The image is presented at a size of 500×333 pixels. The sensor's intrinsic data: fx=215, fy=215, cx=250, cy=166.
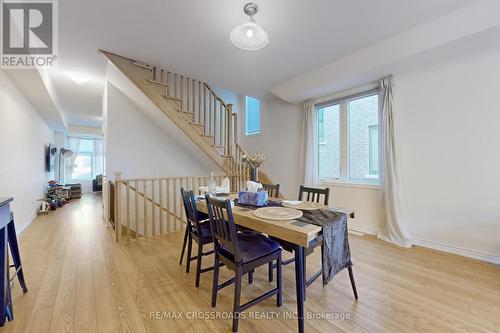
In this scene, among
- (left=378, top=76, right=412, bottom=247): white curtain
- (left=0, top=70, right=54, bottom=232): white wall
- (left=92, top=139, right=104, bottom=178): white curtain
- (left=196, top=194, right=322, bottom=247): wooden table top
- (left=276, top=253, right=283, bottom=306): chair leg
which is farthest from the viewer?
(left=92, top=139, right=104, bottom=178): white curtain

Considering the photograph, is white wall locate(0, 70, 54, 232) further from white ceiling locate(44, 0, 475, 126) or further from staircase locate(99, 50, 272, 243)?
staircase locate(99, 50, 272, 243)

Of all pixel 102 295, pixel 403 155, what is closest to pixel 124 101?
pixel 102 295

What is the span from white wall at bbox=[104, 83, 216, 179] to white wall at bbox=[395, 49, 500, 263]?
12.8ft

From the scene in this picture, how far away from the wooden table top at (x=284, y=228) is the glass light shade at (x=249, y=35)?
5.05 feet

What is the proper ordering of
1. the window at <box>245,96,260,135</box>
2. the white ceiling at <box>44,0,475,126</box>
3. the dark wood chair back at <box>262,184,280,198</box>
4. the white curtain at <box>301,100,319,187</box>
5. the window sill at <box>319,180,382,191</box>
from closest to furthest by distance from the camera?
the white ceiling at <box>44,0,475,126</box>, the dark wood chair back at <box>262,184,280,198</box>, the window sill at <box>319,180,382,191</box>, the white curtain at <box>301,100,319,187</box>, the window at <box>245,96,260,135</box>

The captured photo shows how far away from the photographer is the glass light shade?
1.91 meters

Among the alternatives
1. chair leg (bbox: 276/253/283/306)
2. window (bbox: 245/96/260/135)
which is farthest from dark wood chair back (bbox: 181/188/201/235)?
window (bbox: 245/96/260/135)

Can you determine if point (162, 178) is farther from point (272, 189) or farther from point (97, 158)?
point (97, 158)

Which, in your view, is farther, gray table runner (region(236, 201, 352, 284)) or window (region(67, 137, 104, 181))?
window (region(67, 137, 104, 181))

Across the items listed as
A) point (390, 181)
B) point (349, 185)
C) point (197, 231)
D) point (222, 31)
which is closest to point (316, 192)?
point (197, 231)

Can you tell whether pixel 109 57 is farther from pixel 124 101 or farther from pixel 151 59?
pixel 124 101

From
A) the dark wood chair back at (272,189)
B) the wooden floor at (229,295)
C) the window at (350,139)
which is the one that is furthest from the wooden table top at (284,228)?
the window at (350,139)

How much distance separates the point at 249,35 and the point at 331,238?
1853mm

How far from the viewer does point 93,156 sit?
9.22 metres
